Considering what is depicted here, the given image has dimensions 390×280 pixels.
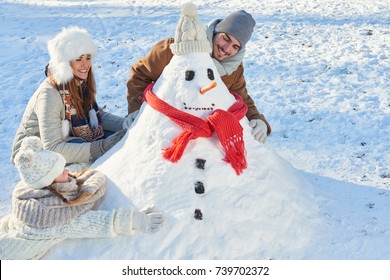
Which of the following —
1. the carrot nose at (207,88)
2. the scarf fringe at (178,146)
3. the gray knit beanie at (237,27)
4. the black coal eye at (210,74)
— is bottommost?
the scarf fringe at (178,146)

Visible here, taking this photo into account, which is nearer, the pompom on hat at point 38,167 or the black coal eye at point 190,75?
the pompom on hat at point 38,167

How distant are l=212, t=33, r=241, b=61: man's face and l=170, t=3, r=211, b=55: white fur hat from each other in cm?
50

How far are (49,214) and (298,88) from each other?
4486 millimetres

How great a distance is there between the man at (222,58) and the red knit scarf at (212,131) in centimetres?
45

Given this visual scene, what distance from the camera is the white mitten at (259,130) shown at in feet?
11.2

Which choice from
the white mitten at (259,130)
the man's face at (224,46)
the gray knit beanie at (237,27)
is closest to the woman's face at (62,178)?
the white mitten at (259,130)

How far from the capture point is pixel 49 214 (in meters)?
2.80

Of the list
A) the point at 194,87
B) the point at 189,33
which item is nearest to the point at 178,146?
the point at 194,87

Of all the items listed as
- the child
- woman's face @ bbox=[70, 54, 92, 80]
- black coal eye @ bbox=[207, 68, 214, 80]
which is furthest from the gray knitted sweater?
woman's face @ bbox=[70, 54, 92, 80]

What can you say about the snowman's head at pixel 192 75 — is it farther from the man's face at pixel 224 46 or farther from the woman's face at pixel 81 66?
the woman's face at pixel 81 66

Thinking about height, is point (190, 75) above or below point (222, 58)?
above

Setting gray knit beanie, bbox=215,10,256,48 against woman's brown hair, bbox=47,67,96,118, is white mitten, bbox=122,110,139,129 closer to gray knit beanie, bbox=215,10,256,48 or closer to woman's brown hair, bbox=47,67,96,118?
woman's brown hair, bbox=47,67,96,118

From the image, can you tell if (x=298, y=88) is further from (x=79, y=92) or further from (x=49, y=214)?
(x=49, y=214)

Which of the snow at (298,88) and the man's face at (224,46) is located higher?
the man's face at (224,46)
